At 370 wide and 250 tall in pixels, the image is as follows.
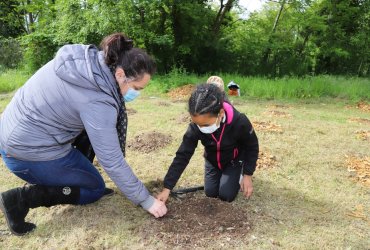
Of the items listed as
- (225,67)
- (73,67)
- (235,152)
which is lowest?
(225,67)

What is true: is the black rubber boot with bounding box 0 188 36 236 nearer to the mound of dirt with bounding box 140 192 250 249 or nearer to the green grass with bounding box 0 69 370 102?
the mound of dirt with bounding box 140 192 250 249

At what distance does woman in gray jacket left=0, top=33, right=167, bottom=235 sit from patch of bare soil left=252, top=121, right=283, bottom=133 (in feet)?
9.68

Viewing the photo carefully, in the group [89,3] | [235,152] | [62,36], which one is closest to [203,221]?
[235,152]

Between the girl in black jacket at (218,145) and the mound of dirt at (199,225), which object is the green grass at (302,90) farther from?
the mound of dirt at (199,225)

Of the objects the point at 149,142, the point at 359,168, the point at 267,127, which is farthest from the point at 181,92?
the point at 359,168

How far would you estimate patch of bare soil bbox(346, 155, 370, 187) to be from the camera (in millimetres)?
3611

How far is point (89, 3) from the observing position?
1138cm

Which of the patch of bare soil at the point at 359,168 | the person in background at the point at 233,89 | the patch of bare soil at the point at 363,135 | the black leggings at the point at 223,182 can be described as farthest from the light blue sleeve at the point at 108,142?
the person in background at the point at 233,89

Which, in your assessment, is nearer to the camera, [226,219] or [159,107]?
[226,219]

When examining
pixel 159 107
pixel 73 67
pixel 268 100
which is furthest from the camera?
pixel 268 100

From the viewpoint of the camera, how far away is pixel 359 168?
153 inches

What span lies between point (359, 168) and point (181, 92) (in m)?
5.93

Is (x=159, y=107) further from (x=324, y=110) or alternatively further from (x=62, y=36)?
(x=62, y=36)

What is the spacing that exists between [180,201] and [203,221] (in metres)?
0.38
